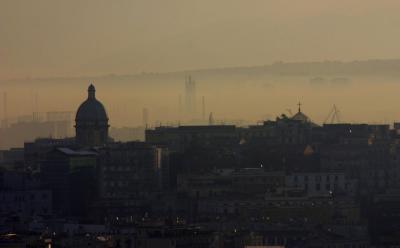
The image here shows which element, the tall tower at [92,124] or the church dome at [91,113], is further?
the church dome at [91,113]

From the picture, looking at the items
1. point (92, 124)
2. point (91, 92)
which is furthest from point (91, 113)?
point (91, 92)

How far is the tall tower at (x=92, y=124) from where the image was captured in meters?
156

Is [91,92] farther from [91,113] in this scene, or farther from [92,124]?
[91,113]

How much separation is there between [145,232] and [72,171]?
37.8 meters

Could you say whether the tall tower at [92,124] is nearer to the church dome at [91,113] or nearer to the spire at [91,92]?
the church dome at [91,113]

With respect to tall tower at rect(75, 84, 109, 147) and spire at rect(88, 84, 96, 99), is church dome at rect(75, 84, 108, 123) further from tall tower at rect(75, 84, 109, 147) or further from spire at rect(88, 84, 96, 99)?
spire at rect(88, 84, 96, 99)

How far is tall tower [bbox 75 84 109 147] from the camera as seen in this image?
513ft

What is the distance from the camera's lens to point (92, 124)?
157m

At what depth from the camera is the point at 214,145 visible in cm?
15375

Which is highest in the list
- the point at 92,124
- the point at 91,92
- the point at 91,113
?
the point at 91,92

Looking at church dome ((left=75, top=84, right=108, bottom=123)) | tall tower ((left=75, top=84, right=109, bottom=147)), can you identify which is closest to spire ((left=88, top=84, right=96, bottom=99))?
church dome ((left=75, top=84, right=108, bottom=123))

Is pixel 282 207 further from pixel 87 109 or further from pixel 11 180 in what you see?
pixel 87 109

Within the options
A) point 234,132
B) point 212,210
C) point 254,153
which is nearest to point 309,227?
point 212,210

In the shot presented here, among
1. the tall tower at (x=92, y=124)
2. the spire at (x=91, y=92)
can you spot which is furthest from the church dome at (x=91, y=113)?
the spire at (x=91, y=92)
